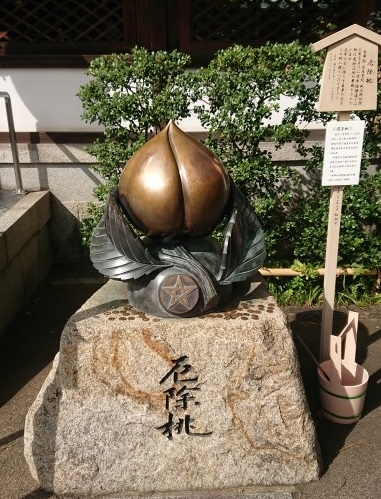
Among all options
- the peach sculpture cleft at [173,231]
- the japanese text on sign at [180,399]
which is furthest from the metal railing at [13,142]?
the japanese text on sign at [180,399]

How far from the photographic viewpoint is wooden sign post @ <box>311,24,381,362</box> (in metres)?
3.11

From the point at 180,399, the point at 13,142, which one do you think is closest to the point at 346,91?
the point at 180,399

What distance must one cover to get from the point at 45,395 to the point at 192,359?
33.9 inches

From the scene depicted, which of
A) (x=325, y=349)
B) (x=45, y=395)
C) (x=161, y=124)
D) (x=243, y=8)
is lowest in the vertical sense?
(x=325, y=349)

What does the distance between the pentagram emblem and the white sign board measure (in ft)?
4.38

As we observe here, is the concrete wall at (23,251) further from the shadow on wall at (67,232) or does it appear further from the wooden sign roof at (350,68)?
the wooden sign roof at (350,68)

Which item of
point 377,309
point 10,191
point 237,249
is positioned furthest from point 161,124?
point 377,309

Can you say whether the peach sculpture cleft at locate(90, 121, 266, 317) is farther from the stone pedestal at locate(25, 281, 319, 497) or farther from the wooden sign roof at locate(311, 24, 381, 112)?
the wooden sign roof at locate(311, 24, 381, 112)

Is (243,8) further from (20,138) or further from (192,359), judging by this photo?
(192,359)

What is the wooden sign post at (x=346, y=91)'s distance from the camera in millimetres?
3113

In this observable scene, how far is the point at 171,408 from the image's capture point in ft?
8.84

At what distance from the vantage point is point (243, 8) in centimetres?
511

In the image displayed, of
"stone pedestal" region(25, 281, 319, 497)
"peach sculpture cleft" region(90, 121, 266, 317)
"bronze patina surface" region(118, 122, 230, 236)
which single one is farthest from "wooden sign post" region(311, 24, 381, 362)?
"stone pedestal" region(25, 281, 319, 497)

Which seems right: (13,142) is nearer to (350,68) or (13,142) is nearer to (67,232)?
(67,232)
